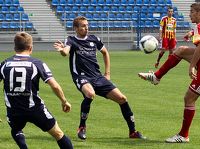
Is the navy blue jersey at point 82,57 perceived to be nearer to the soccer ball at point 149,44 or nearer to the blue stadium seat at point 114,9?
the soccer ball at point 149,44

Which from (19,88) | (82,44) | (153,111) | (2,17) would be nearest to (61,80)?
(153,111)

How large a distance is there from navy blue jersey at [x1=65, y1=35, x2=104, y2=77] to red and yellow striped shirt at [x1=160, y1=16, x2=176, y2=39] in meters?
16.2

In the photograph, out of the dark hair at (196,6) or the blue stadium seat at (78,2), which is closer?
the dark hair at (196,6)

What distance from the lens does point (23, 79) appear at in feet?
23.5

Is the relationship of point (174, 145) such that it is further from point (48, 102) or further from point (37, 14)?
point (37, 14)

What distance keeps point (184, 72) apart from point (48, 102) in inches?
367

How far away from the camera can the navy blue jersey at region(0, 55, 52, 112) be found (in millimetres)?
7168

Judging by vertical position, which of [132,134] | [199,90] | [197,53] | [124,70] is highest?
[197,53]

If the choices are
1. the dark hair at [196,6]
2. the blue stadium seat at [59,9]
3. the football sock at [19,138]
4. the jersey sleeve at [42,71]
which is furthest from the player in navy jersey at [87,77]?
the blue stadium seat at [59,9]

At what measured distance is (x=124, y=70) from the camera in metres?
23.4

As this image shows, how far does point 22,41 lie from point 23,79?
0.43m

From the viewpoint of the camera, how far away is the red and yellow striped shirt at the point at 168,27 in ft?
85.5

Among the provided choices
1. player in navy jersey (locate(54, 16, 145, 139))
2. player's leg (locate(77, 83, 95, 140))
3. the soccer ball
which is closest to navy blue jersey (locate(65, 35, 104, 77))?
player in navy jersey (locate(54, 16, 145, 139))

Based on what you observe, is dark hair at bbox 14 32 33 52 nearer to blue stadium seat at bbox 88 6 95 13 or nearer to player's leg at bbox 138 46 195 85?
player's leg at bbox 138 46 195 85
